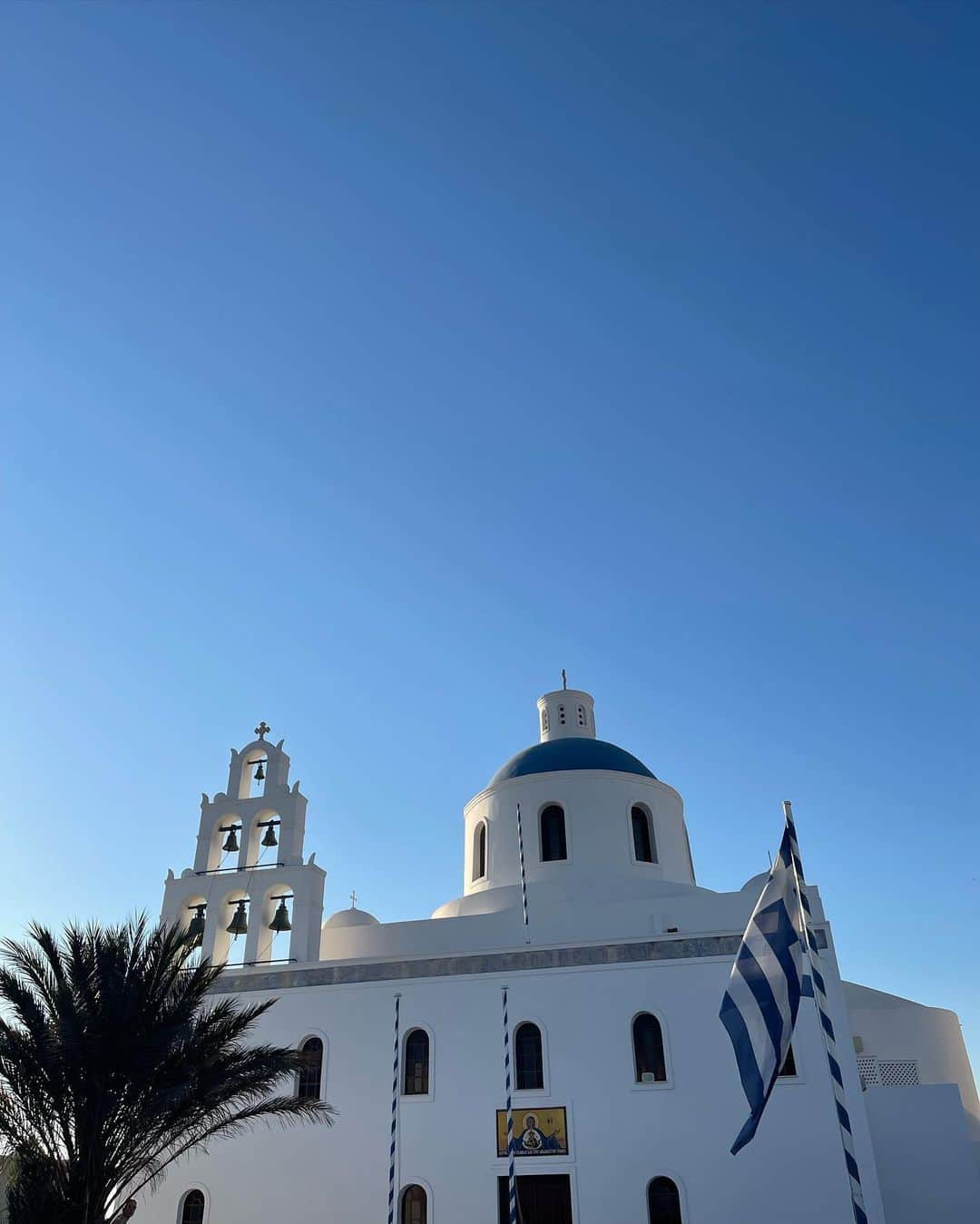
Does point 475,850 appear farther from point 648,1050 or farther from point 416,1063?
point 648,1050

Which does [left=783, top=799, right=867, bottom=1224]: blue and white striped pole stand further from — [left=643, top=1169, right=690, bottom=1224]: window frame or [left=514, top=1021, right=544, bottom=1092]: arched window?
[left=514, top=1021, right=544, bottom=1092]: arched window

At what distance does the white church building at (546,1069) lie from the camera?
47.5 feet

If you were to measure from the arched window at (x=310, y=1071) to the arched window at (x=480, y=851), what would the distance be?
5.33 metres

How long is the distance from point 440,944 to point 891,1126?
8.34 m

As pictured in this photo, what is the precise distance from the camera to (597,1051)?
15586 mm

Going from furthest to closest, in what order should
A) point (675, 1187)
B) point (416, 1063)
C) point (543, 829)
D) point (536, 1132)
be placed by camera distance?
point (543, 829)
point (416, 1063)
point (536, 1132)
point (675, 1187)

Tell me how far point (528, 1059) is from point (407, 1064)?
2.13 m

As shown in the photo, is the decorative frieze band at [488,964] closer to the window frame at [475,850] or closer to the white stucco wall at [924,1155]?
the white stucco wall at [924,1155]

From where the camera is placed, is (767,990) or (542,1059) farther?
(542,1059)

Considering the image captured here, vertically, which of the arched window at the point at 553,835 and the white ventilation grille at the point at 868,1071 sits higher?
the arched window at the point at 553,835

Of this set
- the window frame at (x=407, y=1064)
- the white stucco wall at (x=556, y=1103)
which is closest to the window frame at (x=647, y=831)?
the white stucco wall at (x=556, y=1103)

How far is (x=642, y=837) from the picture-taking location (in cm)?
2098

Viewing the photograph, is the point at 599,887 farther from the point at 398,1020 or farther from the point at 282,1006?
the point at 282,1006

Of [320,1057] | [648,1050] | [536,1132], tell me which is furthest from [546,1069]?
[320,1057]
